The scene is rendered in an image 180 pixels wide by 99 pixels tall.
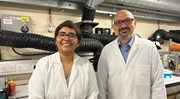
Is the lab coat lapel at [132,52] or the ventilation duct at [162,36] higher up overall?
the ventilation duct at [162,36]

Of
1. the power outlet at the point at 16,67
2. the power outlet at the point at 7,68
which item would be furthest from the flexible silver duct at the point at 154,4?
the power outlet at the point at 7,68

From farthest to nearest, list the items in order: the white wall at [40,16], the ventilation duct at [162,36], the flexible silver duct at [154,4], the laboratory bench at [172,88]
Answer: the ventilation duct at [162,36], the flexible silver duct at [154,4], the laboratory bench at [172,88], the white wall at [40,16]

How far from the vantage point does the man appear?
1.49 metres

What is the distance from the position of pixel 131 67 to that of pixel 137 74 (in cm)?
9

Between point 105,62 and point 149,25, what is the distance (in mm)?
2201

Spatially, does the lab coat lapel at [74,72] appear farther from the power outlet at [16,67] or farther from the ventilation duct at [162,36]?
the ventilation duct at [162,36]

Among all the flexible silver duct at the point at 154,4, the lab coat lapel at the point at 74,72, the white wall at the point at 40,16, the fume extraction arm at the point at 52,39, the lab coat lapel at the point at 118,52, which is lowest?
the lab coat lapel at the point at 74,72

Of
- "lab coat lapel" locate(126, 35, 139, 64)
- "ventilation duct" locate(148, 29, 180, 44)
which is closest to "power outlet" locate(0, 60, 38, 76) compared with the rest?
"lab coat lapel" locate(126, 35, 139, 64)

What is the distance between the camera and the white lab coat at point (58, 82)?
121 centimetres

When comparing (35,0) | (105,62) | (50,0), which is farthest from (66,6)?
(105,62)

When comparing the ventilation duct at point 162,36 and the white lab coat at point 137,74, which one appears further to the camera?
the ventilation duct at point 162,36

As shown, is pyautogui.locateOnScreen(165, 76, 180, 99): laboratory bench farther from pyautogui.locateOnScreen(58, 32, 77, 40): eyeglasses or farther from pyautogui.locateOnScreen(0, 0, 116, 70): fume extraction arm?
→ pyautogui.locateOnScreen(58, 32, 77, 40): eyeglasses

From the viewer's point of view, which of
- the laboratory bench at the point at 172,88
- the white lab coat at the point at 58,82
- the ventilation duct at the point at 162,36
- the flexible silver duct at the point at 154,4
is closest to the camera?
the white lab coat at the point at 58,82

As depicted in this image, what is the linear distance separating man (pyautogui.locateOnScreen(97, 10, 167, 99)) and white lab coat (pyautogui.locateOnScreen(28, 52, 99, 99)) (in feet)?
0.98
